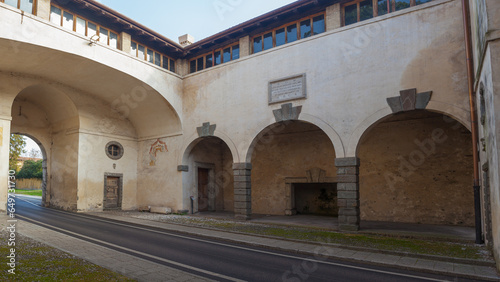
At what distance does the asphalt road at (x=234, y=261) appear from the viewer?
19.9 feet

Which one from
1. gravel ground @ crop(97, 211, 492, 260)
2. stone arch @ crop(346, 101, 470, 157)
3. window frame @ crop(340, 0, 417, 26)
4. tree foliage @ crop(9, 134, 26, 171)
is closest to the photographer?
gravel ground @ crop(97, 211, 492, 260)

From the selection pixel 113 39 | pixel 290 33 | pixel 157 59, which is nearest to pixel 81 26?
pixel 113 39

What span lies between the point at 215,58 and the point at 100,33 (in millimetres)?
5390

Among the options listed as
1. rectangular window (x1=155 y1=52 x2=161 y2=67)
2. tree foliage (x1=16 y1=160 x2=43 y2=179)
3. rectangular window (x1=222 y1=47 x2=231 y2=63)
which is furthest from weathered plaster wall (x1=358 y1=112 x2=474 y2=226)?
tree foliage (x1=16 y1=160 x2=43 y2=179)

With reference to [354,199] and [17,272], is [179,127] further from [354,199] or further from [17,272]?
[17,272]

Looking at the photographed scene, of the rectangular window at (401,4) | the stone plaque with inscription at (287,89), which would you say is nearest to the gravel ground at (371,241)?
the stone plaque with inscription at (287,89)

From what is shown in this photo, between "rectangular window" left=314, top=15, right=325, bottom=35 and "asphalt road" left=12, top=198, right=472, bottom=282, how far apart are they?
897 centimetres

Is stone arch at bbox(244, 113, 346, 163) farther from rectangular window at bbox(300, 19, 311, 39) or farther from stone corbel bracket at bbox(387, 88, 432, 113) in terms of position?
rectangular window at bbox(300, 19, 311, 39)

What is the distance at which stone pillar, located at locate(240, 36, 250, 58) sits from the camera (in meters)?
14.9

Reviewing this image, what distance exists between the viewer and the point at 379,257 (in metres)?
7.56

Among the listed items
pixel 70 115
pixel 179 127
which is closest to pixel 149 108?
pixel 179 127

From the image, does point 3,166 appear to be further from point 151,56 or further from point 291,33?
point 291,33

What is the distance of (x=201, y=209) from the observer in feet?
59.5

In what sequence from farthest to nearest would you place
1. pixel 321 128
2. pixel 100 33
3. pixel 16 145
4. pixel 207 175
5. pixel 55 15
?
pixel 16 145 < pixel 207 175 < pixel 100 33 < pixel 55 15 < pixel 321 128
